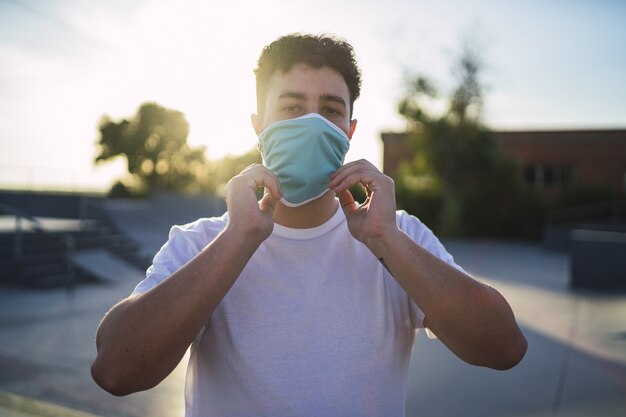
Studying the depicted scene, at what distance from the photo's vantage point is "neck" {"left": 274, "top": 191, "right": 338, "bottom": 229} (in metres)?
1.75

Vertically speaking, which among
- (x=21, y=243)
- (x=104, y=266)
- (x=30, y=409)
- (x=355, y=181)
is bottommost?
(x=104, y=266)

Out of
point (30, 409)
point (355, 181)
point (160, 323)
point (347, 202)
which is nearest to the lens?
point (160, 323)

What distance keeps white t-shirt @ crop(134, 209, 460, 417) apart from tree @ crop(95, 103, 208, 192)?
2909 centimetres

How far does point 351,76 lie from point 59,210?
1660 centimetres

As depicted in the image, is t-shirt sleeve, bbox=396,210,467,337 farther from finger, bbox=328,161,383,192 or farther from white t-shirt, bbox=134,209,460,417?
finger, bbox=328,161,383,192

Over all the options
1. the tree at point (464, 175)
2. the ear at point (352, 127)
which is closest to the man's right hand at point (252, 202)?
the ear at point (352, 127)

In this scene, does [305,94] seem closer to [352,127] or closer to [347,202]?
[352,127]

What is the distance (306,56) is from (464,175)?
22796 mm

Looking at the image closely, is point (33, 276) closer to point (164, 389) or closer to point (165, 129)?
point (164, 389)

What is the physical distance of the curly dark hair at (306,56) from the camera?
1808 millimetres

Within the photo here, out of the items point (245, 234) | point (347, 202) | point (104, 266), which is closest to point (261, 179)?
Answer: point (245, 234)

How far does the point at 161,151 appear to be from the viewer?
99.7ft

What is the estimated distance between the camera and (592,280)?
997 centimetres

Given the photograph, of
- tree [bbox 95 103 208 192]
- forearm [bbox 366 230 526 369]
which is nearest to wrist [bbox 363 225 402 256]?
forearm [bbox 366 230 526 369]
